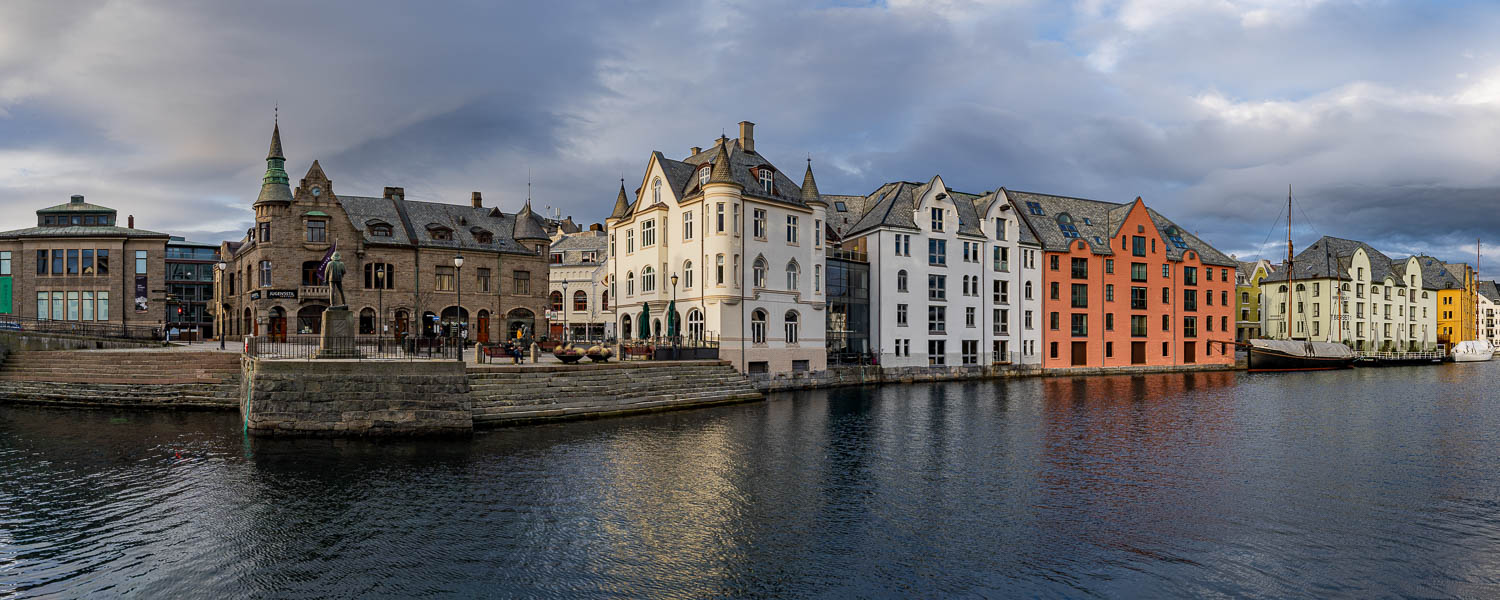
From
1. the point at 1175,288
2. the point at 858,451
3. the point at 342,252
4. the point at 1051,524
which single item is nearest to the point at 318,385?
the point at 858,451

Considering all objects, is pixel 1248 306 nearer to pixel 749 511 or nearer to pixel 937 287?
pixel 937 287

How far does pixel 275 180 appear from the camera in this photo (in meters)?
55.9

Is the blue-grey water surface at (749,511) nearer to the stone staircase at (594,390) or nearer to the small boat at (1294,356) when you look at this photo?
the stone staircase at (594,390)

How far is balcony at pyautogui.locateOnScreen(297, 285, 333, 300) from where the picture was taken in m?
55.1

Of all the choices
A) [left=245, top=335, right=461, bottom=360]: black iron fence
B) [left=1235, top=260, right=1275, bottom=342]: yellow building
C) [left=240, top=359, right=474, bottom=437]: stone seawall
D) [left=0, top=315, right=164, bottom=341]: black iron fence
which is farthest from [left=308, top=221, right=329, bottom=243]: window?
[left=1235, top=260, right=1275, bottom=342]: yellow building

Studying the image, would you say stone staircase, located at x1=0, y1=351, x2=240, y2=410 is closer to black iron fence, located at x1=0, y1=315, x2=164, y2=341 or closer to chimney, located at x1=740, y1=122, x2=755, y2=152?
black iron fence, located at x1=0, y1=315, x2=164, y2=341

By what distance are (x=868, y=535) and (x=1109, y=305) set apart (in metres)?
63.4

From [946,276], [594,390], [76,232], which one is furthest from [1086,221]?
[76,232]

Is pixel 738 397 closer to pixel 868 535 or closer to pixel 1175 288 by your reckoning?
pixel 868 535

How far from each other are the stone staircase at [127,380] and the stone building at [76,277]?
20391 mm

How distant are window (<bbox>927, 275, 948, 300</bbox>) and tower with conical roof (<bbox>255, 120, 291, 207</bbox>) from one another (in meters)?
50.4

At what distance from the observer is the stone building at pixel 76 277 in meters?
57.2

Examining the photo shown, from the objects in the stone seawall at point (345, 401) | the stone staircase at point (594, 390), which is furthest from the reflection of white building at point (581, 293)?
the stone seawall at point (345, 401)

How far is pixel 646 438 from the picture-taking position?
2889 cm
